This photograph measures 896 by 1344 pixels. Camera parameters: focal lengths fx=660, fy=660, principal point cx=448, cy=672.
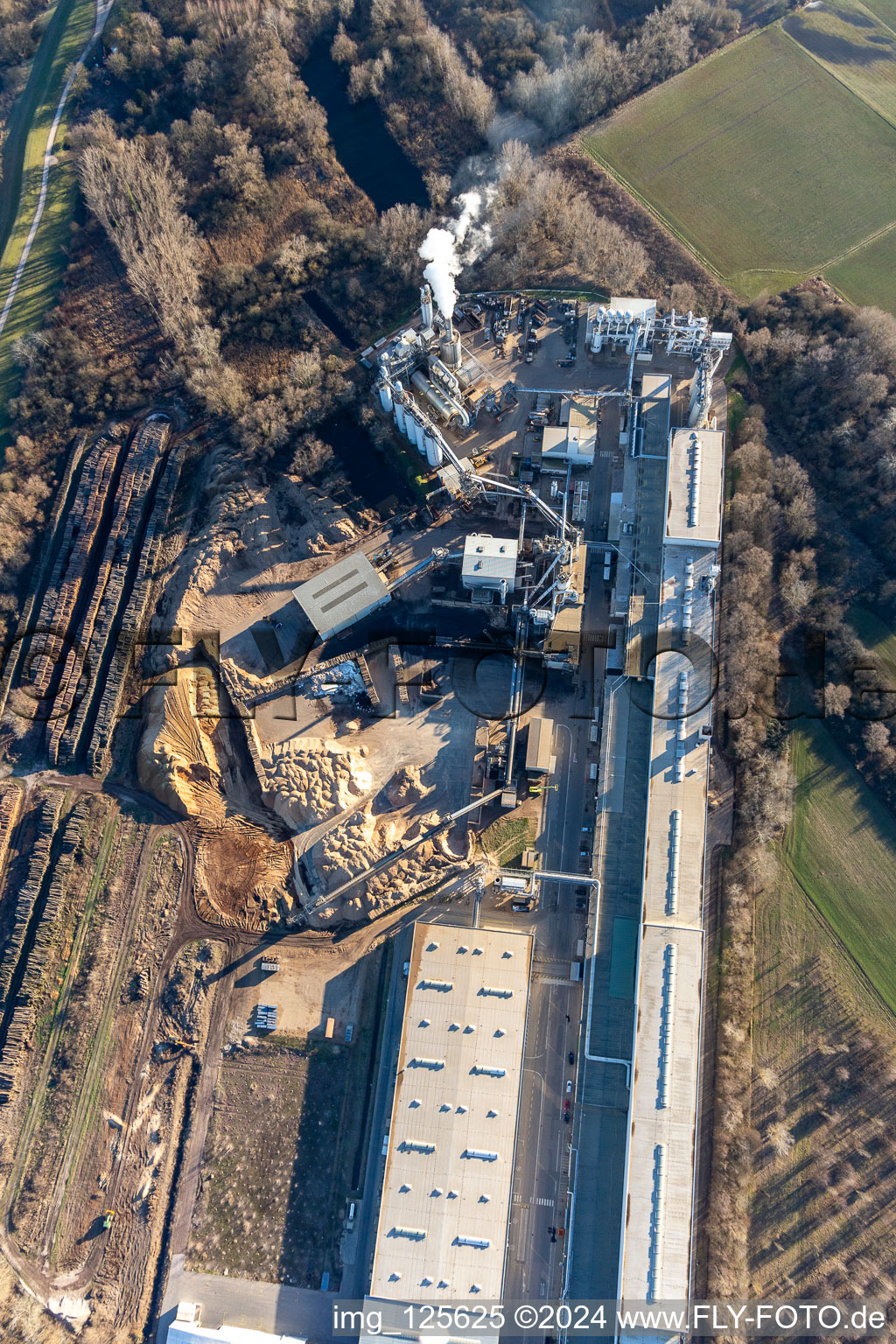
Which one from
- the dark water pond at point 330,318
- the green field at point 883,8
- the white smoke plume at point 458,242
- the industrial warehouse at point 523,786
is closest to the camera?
the industrial warehouse at point 523,786

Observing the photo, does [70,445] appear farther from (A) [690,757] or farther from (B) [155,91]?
(A) [690,757]

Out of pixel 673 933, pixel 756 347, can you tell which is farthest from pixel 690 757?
pixel 756 347

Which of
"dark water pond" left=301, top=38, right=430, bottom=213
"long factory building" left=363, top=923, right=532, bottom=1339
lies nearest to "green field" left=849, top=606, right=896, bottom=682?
"long factory building" left=363, top=923, right=532, bottom=1339

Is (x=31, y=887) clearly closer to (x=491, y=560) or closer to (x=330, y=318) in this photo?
(x=491, y=560)

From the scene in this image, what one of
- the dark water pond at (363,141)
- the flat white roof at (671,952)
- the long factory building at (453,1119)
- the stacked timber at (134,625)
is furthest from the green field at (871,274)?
the long factory building at (453,1119)

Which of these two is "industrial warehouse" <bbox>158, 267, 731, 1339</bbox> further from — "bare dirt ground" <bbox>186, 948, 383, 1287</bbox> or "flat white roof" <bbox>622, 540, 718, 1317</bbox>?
"bare dirt ground" <bbox>186, 948, 383, 1287</bbox>

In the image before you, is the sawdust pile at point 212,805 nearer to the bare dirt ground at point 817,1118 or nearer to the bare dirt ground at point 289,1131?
the bare dirt ground at point 289,1131
